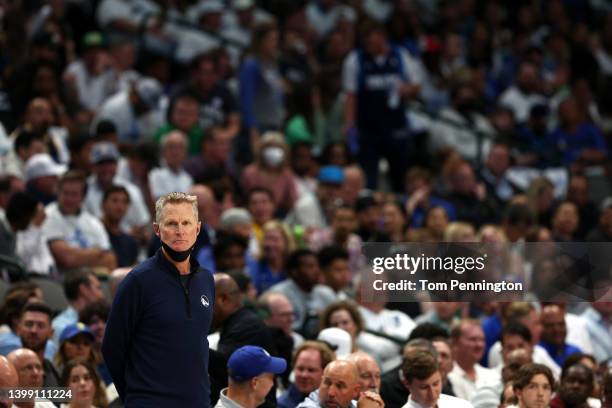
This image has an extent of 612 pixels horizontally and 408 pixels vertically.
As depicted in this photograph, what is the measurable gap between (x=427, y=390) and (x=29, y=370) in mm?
2380

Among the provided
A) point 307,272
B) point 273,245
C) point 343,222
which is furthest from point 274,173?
point 307,272

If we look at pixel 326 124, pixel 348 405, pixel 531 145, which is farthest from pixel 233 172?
pixel 348 405

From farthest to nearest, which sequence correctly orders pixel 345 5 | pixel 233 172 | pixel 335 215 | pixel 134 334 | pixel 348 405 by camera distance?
1. pixel 345 5
2. pixel 233 172
3. pixel 335 215
4. pixel 348 405
5. pixel 134 334

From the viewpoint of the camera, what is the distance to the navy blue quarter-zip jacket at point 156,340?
7574 millimetres

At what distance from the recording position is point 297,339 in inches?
492

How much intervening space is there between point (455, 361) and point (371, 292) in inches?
98.4

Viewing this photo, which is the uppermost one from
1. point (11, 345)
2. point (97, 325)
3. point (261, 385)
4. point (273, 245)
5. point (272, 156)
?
point (272, 156)

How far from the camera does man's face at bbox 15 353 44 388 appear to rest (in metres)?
9.60

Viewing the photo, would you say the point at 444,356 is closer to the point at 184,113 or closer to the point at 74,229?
the point at 74,229

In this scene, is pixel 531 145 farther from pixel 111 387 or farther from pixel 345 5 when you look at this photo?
pixel 111 387

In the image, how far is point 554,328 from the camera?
1297cm

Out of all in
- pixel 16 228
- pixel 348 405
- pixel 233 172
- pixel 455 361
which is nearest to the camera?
pixel 348 405
